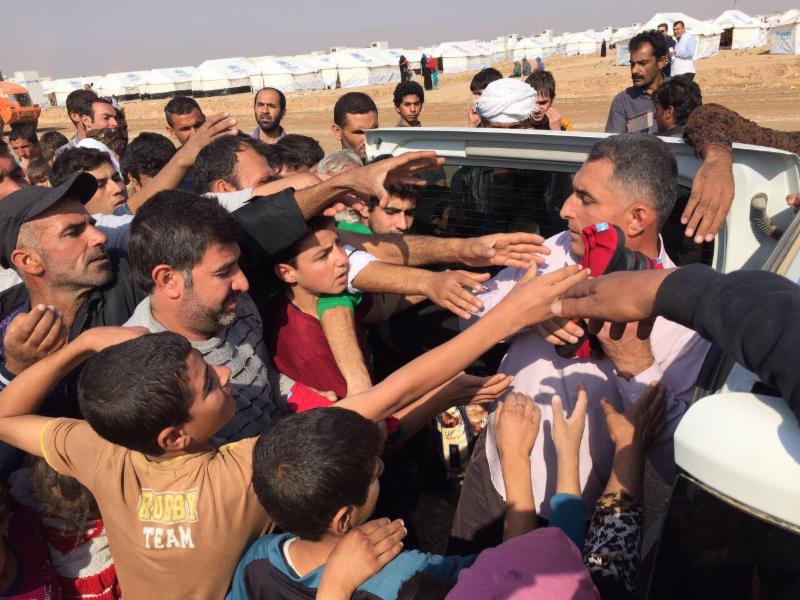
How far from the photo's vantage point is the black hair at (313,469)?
5.46 feet

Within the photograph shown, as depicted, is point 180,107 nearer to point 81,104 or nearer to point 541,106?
point 81,104

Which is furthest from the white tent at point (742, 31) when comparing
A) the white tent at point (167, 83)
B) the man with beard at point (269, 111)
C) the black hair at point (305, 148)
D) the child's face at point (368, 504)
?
the child's face at point (368, 504)

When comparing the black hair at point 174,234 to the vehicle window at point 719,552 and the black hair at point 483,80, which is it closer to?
the vehicle window at point 719,552

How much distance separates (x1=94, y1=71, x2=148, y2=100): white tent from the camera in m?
58.1

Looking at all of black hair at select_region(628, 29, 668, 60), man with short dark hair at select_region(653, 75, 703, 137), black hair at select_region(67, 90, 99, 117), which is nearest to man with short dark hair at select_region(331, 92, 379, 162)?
man with short dark hair at select_region(653, 75, 703, 137)

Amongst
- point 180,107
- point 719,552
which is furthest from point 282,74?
point 719,552

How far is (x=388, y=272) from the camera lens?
2.58 metres

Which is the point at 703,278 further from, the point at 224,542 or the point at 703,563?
the point at 224,542

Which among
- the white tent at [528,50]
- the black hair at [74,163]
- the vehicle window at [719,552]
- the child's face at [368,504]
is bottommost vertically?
the white tent at [528,50]

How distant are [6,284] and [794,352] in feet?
10.7

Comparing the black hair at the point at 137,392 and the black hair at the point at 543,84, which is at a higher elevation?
the black hair at the point at 543,84

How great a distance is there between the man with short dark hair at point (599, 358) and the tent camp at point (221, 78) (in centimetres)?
5664

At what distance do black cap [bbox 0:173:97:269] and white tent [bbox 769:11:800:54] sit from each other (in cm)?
4130

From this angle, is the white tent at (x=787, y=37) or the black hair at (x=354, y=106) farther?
the white tent at (x=787, y=37)
